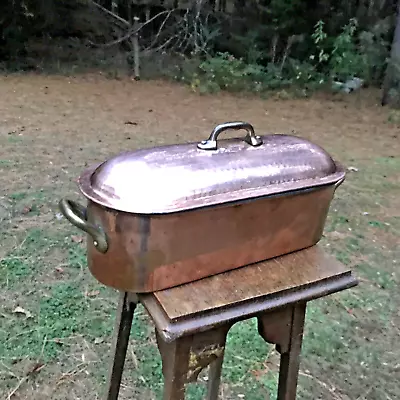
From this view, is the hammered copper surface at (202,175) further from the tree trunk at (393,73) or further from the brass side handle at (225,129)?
the tree trunk at (393,73)

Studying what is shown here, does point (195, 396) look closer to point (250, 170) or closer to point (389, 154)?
point (250, 170)

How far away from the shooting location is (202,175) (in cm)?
102

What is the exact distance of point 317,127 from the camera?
4.88 metres

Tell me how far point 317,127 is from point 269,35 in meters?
2.10

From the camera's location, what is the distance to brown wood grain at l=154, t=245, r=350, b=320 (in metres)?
1.04

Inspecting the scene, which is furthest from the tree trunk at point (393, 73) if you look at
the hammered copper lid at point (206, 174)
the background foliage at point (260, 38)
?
the hammered copper lid at point (206, 174)

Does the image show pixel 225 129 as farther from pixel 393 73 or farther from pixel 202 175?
pixel 393 73

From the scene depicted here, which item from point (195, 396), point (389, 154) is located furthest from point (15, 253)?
point (389, 154)

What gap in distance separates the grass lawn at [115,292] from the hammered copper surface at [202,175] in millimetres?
1047

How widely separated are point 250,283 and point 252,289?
0.02 m

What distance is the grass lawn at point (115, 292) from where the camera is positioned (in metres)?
1.94

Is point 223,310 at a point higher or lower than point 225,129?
lower

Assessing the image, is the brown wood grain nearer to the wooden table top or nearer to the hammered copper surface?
the wooden table top

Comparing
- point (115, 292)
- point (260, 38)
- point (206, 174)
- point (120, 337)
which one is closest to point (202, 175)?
point (206, 174)
